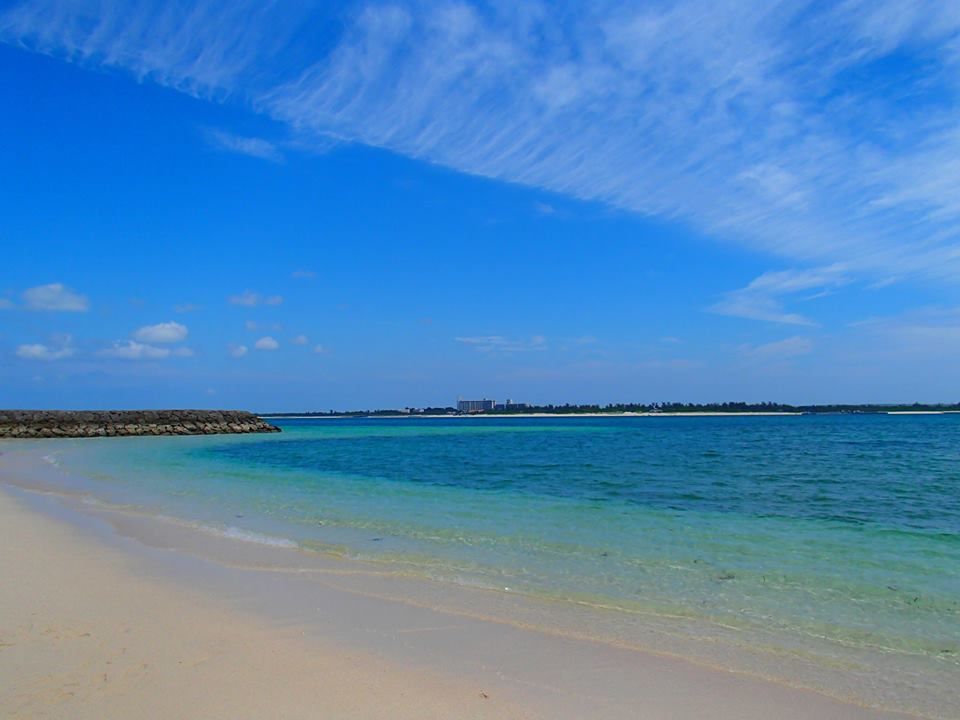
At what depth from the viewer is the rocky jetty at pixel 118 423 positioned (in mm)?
55875

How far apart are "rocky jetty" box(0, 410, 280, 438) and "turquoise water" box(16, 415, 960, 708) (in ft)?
138

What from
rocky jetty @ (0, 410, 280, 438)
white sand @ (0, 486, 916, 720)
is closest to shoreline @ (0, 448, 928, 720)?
white sand @ (0, 486, 916, 720)

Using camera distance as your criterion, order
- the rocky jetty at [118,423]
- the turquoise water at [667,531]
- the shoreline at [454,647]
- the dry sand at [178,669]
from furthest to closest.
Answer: the rocky jetty at [118,423], the turquoise water at [667,531], the shoreline at [454,647], the dry sand at [178,669]

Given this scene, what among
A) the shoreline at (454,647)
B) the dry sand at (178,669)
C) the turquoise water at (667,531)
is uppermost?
the dry sand at (178,669)

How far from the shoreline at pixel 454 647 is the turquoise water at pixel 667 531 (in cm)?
108

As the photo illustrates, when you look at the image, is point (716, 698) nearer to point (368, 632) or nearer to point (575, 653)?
point (575, 653)

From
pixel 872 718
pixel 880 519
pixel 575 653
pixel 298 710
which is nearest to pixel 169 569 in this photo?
pixel 298 710

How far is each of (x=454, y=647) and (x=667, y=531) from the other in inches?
240

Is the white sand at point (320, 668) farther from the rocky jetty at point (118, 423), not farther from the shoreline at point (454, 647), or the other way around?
the rocky jetty at point (118, 423)

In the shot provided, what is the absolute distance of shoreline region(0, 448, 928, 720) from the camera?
13.1 feet

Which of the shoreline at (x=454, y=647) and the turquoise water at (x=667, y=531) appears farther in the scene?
the turquoise water at (x=667, y=531)

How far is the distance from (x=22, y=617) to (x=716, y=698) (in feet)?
18.4

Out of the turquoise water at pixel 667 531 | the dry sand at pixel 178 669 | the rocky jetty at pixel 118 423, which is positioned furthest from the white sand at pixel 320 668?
the rocky jetty at pixel 118 423

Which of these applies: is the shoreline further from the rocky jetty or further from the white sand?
the rocky jetty
